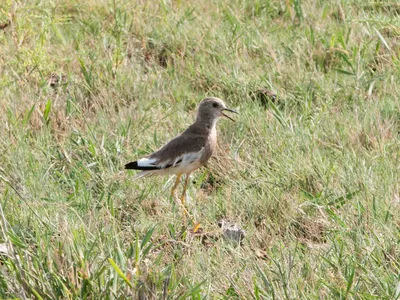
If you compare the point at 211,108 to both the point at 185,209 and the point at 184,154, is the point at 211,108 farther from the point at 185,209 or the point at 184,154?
the point at 185,209

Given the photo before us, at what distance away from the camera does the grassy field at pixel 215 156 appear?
13.8ft

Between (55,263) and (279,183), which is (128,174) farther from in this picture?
(55,263)

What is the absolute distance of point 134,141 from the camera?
6312 mm

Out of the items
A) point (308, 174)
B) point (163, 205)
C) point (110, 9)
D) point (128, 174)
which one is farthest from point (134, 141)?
point (110, 9)

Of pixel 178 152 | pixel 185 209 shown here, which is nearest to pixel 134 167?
pixel 178 152

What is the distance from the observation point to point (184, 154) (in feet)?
18.5

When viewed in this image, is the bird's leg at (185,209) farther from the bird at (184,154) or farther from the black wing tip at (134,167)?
the black wing tip at (134,167)

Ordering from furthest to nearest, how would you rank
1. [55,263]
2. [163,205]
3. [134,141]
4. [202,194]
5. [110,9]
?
1. [110,9]
2. [134,141]
3. [202,194]
4. [163,205]
5. [55,263]

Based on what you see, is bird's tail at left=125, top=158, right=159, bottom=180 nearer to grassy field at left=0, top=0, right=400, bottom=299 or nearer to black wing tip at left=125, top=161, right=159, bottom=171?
black wing tip at left=125, top=161, right=159, bottom=171

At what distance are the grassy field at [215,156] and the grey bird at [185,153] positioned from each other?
0.17 meters

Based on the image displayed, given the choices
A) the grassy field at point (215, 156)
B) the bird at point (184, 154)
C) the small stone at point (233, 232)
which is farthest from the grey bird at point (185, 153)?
the small stone at point (233, 232)

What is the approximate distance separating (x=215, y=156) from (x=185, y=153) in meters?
0.50

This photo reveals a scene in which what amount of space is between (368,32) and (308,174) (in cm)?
243

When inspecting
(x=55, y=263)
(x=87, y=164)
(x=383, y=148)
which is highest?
(x=55, y=263)
